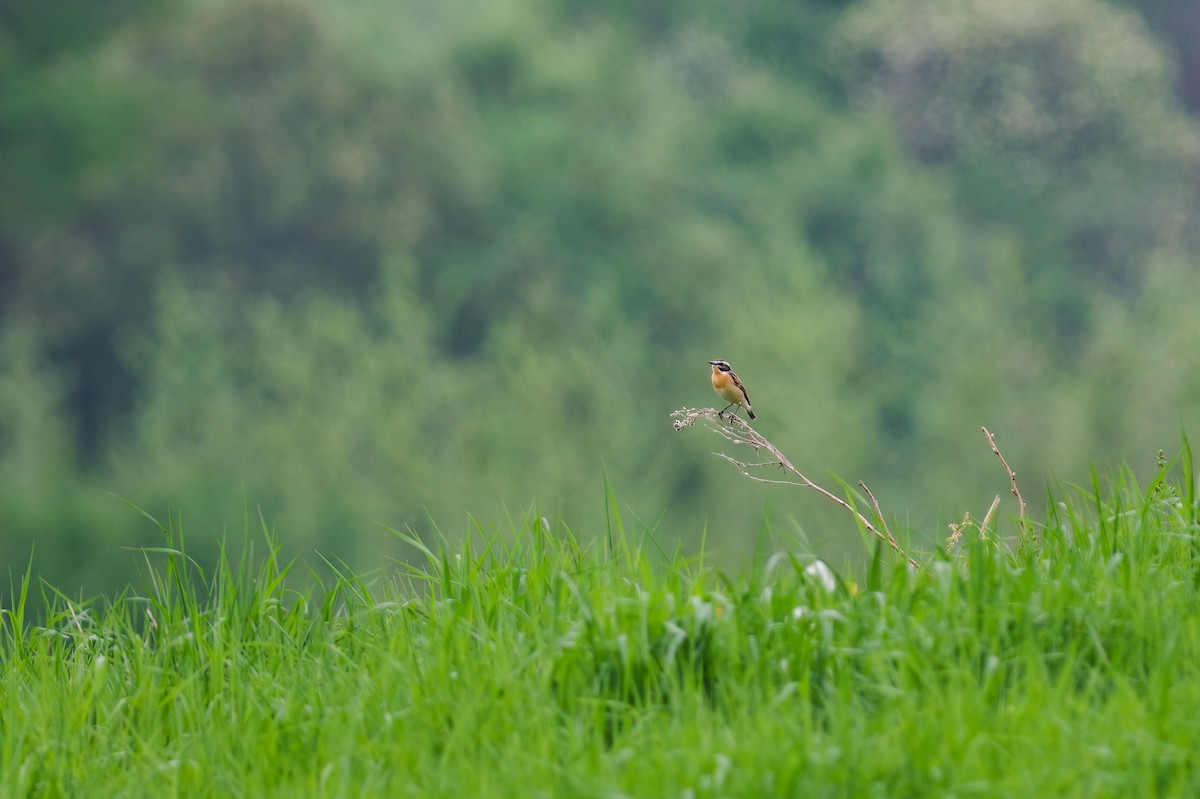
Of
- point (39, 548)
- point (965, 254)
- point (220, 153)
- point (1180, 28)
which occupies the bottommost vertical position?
point (39, 548)

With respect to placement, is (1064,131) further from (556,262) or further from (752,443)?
(752,443)

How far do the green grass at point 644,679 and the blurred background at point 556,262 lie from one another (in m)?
23.1

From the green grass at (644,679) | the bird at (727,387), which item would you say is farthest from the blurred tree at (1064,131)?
the green grass at (644,679)

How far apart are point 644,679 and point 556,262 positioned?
39.3 meters

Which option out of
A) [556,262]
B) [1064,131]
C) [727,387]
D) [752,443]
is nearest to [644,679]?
[752,443]

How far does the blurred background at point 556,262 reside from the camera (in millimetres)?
33062

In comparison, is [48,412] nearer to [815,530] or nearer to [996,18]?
[815,530]

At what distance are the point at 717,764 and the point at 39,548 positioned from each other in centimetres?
2771

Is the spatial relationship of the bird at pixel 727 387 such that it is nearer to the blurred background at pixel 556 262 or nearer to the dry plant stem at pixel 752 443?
the dry plant stem at pixel 752 443

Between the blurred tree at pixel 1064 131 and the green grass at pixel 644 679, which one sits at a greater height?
the blurred tree at pixel 1064 131

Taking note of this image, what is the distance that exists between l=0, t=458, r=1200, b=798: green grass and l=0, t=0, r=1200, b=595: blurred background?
23.1m

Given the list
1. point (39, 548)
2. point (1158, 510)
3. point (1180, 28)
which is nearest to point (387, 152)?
point (39, 548)

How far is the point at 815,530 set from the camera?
1276 inches

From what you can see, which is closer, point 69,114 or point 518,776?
point 518,776
